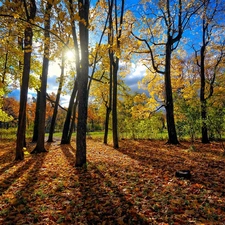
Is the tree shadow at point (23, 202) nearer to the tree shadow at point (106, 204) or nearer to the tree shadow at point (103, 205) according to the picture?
the tree shadow at point (103, 205)

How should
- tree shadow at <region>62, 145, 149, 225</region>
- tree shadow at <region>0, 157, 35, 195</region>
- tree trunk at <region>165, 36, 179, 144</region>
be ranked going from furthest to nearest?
tree trunk at <region>165, 36, 179, 144</region> < tree shadow at <region>0, 157, 35, 195</region> < tree shadow at <region>62, 145, 149, 225</region>

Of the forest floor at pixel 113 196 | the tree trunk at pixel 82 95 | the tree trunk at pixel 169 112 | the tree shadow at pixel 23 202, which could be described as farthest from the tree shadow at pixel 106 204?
the tree trunk at pixel 169 112

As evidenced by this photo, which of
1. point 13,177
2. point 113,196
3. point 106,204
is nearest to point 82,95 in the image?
Result: point 13,177

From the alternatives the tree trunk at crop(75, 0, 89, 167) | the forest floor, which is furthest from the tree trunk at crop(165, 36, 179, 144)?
the tree trunk at crop(75, 0, 89, 167)

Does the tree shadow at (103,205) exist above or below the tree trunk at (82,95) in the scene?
below

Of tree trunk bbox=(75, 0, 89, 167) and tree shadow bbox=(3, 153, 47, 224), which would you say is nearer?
tree shadow bbox=(3, 153, 47, 224)

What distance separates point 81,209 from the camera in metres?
3.15

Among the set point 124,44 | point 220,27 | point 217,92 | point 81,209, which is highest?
point 220,27

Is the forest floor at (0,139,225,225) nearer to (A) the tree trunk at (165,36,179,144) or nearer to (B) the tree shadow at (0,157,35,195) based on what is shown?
(B) the tree shadow at (0,157,35,195)

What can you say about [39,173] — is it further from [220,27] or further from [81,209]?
[220,27]

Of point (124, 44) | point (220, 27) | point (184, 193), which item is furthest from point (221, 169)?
point (220, 27)

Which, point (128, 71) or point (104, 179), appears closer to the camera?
point (104, 179)

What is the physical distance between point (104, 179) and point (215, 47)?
1449cm

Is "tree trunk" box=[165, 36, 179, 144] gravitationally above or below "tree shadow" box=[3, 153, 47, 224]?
above
